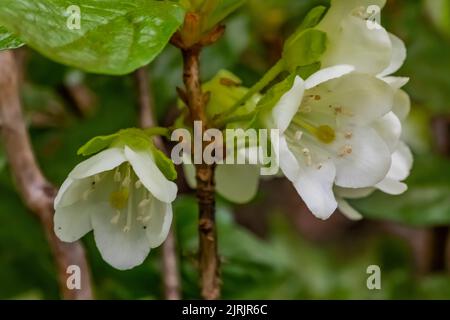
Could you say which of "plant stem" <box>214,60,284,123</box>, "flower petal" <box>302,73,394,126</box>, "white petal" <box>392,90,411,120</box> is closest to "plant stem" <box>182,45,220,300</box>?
"plant stem" <box>214,60,284,123</box>

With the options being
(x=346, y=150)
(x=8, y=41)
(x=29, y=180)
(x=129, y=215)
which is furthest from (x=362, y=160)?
(x=29, y=180)

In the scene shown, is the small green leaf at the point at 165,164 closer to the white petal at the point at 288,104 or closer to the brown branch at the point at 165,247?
the white petal at the point at 288,104

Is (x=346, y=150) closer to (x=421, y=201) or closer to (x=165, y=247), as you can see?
(x=165, y=247)

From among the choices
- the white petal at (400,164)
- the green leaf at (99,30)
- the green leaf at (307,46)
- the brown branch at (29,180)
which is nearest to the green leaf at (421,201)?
the white petal at (400,164)

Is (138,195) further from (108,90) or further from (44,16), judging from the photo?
(108,90)

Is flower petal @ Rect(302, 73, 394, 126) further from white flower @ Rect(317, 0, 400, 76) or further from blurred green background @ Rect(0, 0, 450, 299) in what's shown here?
blurred green background @ Rect(0, 0, 450, 299)
